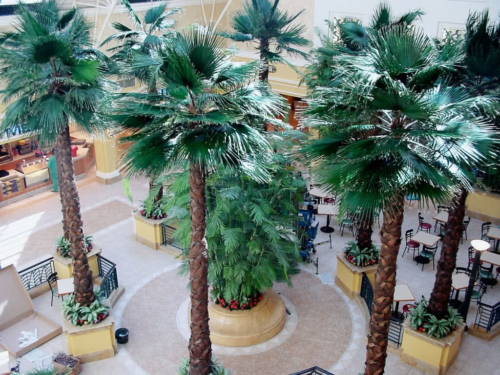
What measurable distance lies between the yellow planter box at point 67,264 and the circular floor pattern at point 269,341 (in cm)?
161

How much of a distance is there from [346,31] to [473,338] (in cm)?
813

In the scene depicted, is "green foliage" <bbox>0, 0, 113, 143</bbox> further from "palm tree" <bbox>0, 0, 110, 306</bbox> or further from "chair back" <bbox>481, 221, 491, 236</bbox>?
"chair back" <bbox>481, 221, 491, 236</bbox>

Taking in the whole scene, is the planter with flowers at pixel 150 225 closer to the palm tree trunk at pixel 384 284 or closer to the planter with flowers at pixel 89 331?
the planter with flowers at pixel 89 331

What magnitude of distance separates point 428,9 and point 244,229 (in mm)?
11872

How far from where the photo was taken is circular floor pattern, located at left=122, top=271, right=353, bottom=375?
12.4m

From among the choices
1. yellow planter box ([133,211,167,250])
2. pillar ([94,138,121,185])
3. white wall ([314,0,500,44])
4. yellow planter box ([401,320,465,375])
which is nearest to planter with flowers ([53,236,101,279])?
yellow planter box ([133,211,167,250])

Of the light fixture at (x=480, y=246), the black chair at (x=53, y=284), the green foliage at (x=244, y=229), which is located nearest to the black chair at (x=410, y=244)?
the light fixture at (x=480, y=246)

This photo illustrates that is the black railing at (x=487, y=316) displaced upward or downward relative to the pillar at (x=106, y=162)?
downward

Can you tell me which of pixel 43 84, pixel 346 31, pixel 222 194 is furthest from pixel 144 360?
pixel 346 31

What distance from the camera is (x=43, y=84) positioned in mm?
10742

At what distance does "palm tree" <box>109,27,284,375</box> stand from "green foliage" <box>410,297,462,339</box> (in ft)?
19.5

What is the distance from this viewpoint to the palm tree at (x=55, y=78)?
405 inches

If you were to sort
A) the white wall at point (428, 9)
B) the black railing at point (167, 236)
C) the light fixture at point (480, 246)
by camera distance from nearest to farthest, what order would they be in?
the light fixture at point (480, 246) → the black railing at point (167, 236) → the white wall at point (428, 9)

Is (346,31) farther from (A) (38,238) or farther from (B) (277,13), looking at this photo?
(A) (38,238)
